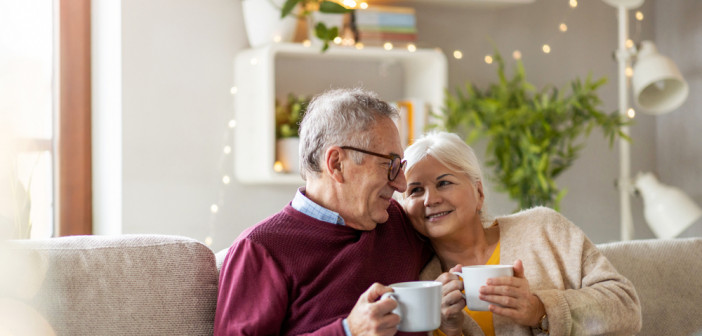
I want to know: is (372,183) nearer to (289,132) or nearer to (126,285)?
(126,285)

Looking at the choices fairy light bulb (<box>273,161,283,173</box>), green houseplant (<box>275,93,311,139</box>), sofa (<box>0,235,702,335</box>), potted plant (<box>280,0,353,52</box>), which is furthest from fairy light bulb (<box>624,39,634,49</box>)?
sofa (<box>0,235,702,335</box>)

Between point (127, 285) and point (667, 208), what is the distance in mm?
2249

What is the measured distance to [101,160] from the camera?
2529 millimetres

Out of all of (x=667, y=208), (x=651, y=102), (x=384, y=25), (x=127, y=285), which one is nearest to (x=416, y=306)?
(x=127, y=285)

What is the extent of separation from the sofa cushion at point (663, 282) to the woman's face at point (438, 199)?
447 millimetres

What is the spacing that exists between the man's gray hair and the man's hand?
1.16ft

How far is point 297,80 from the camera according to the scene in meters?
2.77

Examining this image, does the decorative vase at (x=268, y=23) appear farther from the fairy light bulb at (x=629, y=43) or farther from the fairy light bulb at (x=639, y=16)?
the fairy light bulb at (x=639, y=16)

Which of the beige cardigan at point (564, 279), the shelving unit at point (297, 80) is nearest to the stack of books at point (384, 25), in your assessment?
the shelving unit at point (297, 80)

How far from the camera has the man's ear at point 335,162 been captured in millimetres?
1378

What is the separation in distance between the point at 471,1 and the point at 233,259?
74.7 inches

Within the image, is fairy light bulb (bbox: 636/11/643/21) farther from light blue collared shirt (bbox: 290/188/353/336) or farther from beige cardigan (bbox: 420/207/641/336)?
light blue collared shirt (bbox: 290/188/353/336)

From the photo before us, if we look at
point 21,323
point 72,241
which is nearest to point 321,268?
point 72,241

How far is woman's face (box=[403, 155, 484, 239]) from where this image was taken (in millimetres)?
1524
